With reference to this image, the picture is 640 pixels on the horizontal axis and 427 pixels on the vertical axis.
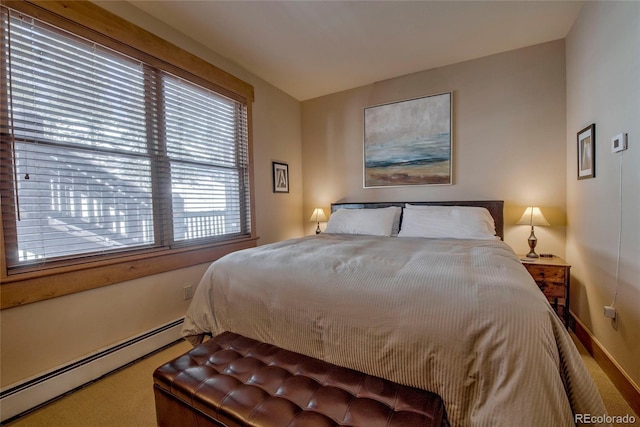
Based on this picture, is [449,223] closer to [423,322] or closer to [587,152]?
[587,152]

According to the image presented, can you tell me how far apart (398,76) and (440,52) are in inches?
23.2

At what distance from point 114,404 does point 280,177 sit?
8.77 feet

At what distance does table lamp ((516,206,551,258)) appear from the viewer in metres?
2.49

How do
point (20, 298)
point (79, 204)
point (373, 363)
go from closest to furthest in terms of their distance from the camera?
point (373, 363)
point (20, 298)
point (79, 204)

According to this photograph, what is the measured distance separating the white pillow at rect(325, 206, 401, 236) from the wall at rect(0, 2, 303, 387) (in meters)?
0.91

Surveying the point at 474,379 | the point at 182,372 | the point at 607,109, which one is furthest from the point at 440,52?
the point at 182,372

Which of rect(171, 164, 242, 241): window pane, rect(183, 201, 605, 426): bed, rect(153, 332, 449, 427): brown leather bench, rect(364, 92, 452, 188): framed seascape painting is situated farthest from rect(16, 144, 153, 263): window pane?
rect(364, 92, 452, 188): framed seascape painting

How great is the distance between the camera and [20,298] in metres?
1.50

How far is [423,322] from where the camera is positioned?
3.44ft

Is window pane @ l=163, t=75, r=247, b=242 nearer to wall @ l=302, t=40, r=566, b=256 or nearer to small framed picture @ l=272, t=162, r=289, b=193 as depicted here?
small framed picture @ l=272, t=162, r=289, b=193

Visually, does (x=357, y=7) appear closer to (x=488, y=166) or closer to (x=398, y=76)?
(x=398, y=76)

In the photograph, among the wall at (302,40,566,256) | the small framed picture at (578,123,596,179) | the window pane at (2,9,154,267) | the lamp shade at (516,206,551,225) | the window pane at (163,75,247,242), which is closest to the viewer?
the window pane at (2,9,154,267)

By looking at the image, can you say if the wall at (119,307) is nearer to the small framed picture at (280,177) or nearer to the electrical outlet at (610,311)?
the small framed picture at (280,177)

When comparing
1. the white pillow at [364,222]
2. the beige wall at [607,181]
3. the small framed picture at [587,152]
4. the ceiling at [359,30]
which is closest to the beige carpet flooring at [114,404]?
the beige wall at [607,181]
